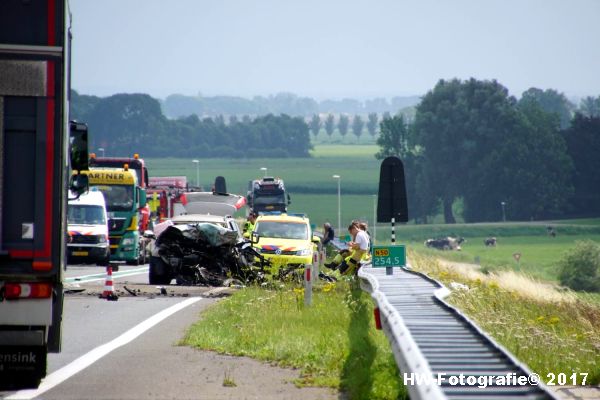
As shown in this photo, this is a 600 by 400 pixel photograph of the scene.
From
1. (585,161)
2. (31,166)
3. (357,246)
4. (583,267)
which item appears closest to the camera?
(31,166)

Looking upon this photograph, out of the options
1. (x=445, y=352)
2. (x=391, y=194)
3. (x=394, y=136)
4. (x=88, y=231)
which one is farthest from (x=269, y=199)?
→ (x=394, y=136)

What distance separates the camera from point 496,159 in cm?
16750

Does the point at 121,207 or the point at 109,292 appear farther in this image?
the point at 121,207

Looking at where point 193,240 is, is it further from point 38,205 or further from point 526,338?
point 38,205

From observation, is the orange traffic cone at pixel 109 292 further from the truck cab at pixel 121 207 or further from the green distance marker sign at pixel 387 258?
the truck cab at pixel 121 207

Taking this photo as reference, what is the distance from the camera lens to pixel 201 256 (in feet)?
104

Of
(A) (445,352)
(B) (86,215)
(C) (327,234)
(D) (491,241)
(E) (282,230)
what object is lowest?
(D) (491,241)

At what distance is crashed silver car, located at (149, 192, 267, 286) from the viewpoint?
31500mm

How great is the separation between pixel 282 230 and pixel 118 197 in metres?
12.4

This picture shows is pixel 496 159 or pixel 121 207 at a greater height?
pixel 496 159

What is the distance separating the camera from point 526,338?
1770 centimetres

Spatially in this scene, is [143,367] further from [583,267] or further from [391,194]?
[583,267]

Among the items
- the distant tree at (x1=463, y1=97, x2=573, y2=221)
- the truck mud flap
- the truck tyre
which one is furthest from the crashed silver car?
the distant tree at (x1=463, y1=97, x2=573, y2=221)

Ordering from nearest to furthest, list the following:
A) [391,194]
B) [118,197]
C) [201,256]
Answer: [391,194] → [201,256] → [118,197]
